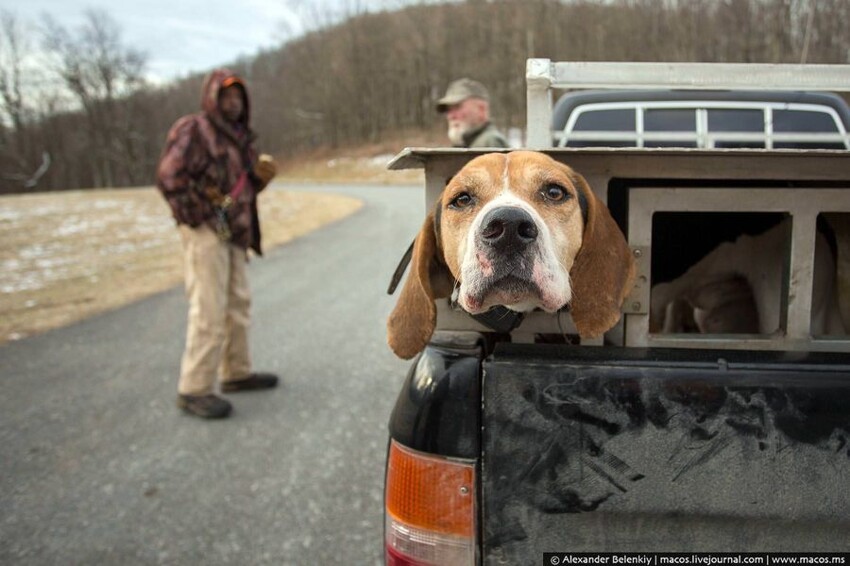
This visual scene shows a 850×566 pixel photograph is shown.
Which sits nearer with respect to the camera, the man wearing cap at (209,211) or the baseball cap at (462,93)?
the man wearing cap at (209,211)

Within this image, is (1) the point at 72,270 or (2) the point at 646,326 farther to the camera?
(1) the point at 72,270

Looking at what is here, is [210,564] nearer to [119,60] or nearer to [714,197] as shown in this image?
[714,197]

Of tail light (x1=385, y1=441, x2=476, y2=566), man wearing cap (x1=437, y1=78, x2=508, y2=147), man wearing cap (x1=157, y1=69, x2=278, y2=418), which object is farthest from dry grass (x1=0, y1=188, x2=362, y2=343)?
tail light (x1=385, y1=441, x2=476, y2=566)

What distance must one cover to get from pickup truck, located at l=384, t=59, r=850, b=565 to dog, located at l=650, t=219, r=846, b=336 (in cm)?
69

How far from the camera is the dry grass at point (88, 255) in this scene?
796 centimetres

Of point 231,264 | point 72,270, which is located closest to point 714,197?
point 231,264

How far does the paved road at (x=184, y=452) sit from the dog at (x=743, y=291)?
1.87m

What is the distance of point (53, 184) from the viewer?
224ft

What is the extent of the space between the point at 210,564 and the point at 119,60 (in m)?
73.7

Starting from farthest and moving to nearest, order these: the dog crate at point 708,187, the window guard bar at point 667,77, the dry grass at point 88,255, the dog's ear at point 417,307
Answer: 1. the dry grass at point 88,255
2. the window guard bar at point 667,77
3. the dog's ear at point 417,307
4. the dog crate at point 708,187

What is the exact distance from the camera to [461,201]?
1682 millimetres

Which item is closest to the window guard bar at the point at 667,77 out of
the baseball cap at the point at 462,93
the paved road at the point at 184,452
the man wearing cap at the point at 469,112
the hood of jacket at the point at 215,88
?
the paved road at the point at 184,452

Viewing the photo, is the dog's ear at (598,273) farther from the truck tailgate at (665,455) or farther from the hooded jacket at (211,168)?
the hooded jacket at (211,168)

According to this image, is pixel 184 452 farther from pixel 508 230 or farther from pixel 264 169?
pixel 508 230
